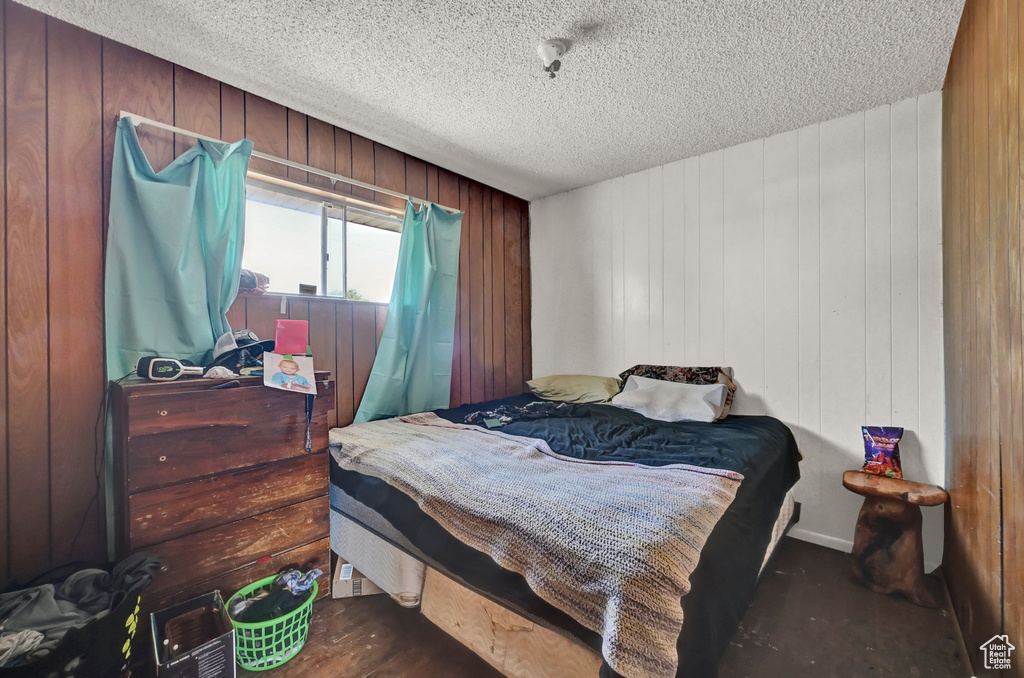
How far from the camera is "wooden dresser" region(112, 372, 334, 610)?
125 cm

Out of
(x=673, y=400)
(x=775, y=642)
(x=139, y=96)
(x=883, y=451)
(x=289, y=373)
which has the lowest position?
(x=775, y=642)

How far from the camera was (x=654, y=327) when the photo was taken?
293cm

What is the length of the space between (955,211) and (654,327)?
1562 mm

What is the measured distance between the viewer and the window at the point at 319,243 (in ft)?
6.89

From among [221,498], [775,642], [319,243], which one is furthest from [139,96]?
[775,642]

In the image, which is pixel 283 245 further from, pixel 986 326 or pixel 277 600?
pixel 986 326

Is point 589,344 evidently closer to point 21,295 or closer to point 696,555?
point 696,555

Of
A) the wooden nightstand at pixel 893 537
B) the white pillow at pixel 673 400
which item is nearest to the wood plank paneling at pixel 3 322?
the white pillow at pixel 673 400

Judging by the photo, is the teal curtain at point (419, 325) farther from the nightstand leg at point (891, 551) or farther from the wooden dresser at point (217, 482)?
the nightstand leg at point (891, 551)

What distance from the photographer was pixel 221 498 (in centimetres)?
138

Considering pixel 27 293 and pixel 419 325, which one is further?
pixel 419 325

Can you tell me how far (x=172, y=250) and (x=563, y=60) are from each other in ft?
6.10

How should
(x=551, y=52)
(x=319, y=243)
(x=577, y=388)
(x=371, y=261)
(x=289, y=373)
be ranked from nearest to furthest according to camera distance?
(x=289, y=373) → (x=551, y=52) → (x=319, y=243) → (x=371, y=261) → (x=577, y=388)

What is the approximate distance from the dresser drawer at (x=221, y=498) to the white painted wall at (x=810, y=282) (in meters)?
2.25
